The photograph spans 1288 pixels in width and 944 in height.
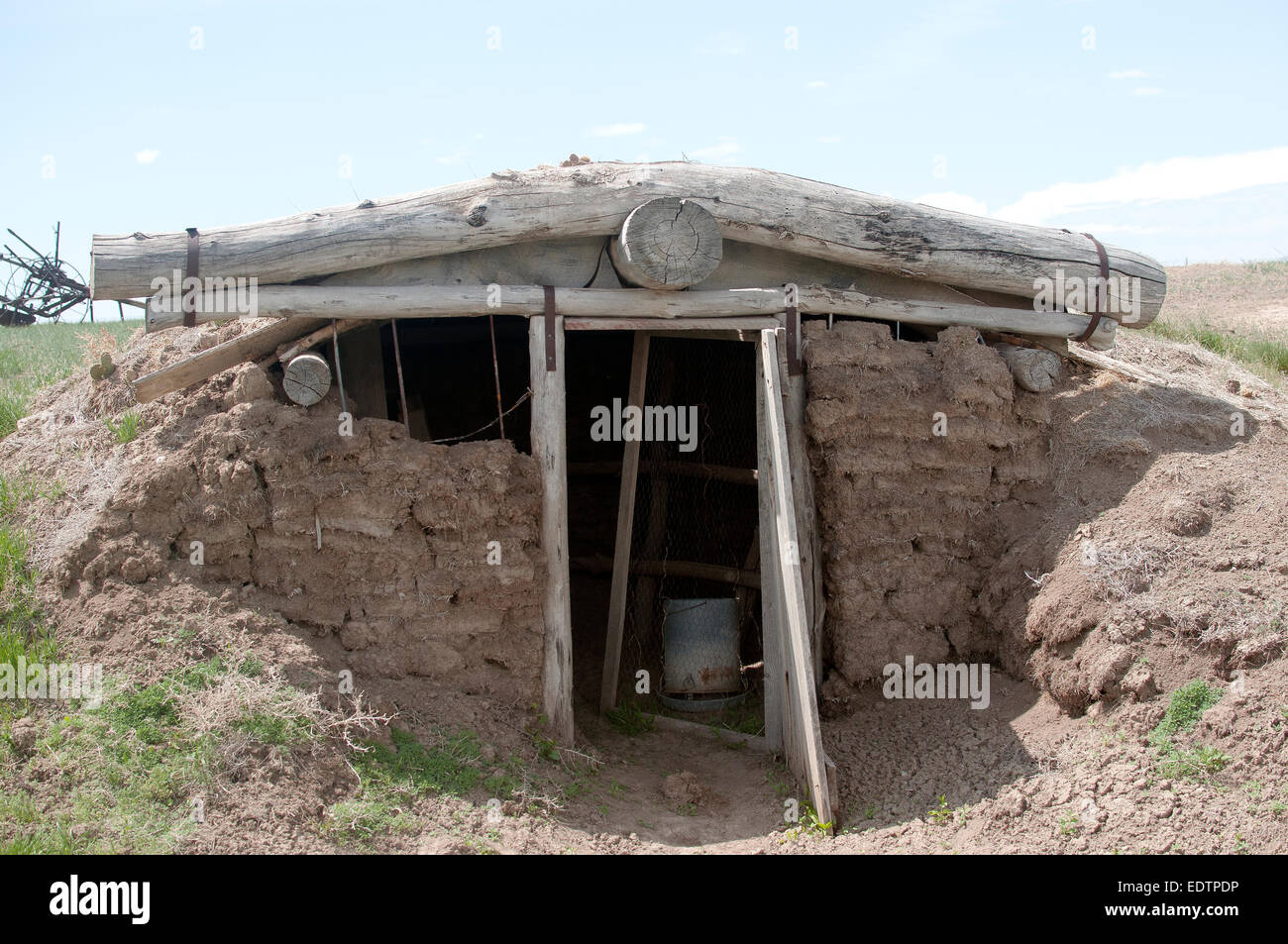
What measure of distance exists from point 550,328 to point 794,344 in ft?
4.75

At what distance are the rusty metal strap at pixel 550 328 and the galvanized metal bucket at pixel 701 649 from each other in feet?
7.47

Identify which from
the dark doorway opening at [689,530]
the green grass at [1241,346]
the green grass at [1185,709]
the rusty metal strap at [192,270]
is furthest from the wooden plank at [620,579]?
the green grass at [1241,346]

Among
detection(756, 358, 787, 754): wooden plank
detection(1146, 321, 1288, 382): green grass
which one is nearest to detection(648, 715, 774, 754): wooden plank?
detection(756, 358, 787, 754): wooden plank

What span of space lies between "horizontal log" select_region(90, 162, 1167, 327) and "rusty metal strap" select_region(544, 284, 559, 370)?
0.33 meters

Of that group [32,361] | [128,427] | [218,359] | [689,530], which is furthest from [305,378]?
[32,361]

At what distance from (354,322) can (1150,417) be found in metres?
4.80

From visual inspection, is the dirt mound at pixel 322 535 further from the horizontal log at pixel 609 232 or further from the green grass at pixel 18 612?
the horizontal log at pixel 609 232

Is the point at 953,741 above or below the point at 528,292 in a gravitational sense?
below

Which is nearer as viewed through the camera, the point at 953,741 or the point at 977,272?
the point at 953,741

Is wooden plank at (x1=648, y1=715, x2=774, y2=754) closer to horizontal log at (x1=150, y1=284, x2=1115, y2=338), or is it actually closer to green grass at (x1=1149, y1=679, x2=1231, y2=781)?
green grass at (x1=1149, y1=679, x2=1231, y2=781)

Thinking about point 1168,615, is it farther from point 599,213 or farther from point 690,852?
point 599,213

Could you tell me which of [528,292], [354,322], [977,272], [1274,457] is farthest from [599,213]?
[1274,457]

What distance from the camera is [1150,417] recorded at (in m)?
6.10

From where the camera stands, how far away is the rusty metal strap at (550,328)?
546 centimetres
